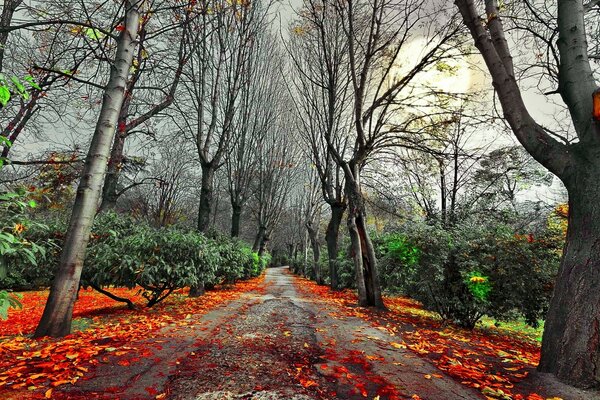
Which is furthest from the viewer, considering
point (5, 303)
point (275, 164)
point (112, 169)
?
point (275, 164)

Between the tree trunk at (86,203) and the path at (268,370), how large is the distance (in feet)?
3.75

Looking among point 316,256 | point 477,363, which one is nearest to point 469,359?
point 477,363

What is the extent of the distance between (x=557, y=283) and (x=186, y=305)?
6484mm

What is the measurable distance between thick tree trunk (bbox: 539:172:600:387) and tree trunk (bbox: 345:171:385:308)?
4.41 metres

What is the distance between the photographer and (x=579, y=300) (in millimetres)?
2598

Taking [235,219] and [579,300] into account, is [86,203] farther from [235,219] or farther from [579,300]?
[235,219]

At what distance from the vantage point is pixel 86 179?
3766 mm

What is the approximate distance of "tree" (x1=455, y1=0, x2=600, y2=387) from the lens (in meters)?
2.53

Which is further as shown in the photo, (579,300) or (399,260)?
(399,260)

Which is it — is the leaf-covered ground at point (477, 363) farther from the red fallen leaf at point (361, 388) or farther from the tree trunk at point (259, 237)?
the tree trunk at point (259, 237)

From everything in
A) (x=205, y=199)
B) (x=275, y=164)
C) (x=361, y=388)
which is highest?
(x=275, y=164)

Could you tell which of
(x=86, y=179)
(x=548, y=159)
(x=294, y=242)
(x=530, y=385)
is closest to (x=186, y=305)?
(x=86, y=179)

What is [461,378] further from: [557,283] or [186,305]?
[186,305]

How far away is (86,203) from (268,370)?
10.3 feet
